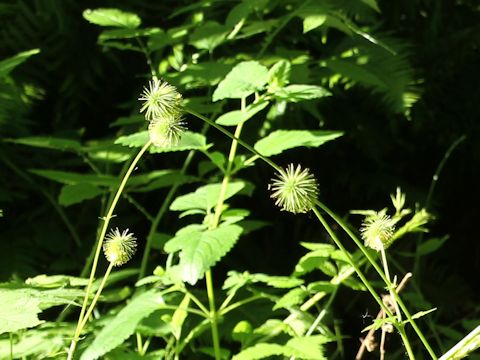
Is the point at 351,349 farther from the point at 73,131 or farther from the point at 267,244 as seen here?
the point at 73,131

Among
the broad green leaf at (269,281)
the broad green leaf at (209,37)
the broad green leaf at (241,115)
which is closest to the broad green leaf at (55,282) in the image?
the broad green leaf at (269,281)

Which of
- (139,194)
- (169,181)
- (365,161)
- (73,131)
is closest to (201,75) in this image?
(169,181)

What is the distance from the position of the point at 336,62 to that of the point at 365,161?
24.1 inches

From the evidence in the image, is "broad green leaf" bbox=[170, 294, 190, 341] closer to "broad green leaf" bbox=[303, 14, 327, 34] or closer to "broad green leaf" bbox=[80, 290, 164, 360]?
"broad green leaf" bbox=[80, 290, 164, 360]

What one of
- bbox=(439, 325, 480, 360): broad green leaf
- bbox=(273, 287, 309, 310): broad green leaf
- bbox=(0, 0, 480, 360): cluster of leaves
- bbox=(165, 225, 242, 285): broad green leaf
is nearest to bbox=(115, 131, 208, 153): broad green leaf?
bbox=(0, 0, 480, 360): cluster of leaves

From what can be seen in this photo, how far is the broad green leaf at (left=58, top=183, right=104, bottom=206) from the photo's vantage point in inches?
54.5

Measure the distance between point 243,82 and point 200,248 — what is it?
0.29 metres

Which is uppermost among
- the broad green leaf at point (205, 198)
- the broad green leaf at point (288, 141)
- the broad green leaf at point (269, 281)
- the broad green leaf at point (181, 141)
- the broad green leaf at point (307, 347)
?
the broad green leaf at point (181, 141)

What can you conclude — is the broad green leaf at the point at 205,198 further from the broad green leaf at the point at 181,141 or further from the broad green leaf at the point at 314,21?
the broad green leaf at the point at 314,21

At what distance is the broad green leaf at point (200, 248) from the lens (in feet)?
3.26

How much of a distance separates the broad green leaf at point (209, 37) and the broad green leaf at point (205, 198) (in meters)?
0.39

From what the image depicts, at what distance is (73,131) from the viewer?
1894 millimetres

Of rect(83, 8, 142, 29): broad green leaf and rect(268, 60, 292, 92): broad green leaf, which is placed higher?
rect(83, 8, 142, 29): broad green leaf

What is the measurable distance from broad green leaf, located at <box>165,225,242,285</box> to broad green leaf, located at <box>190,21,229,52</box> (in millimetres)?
521
